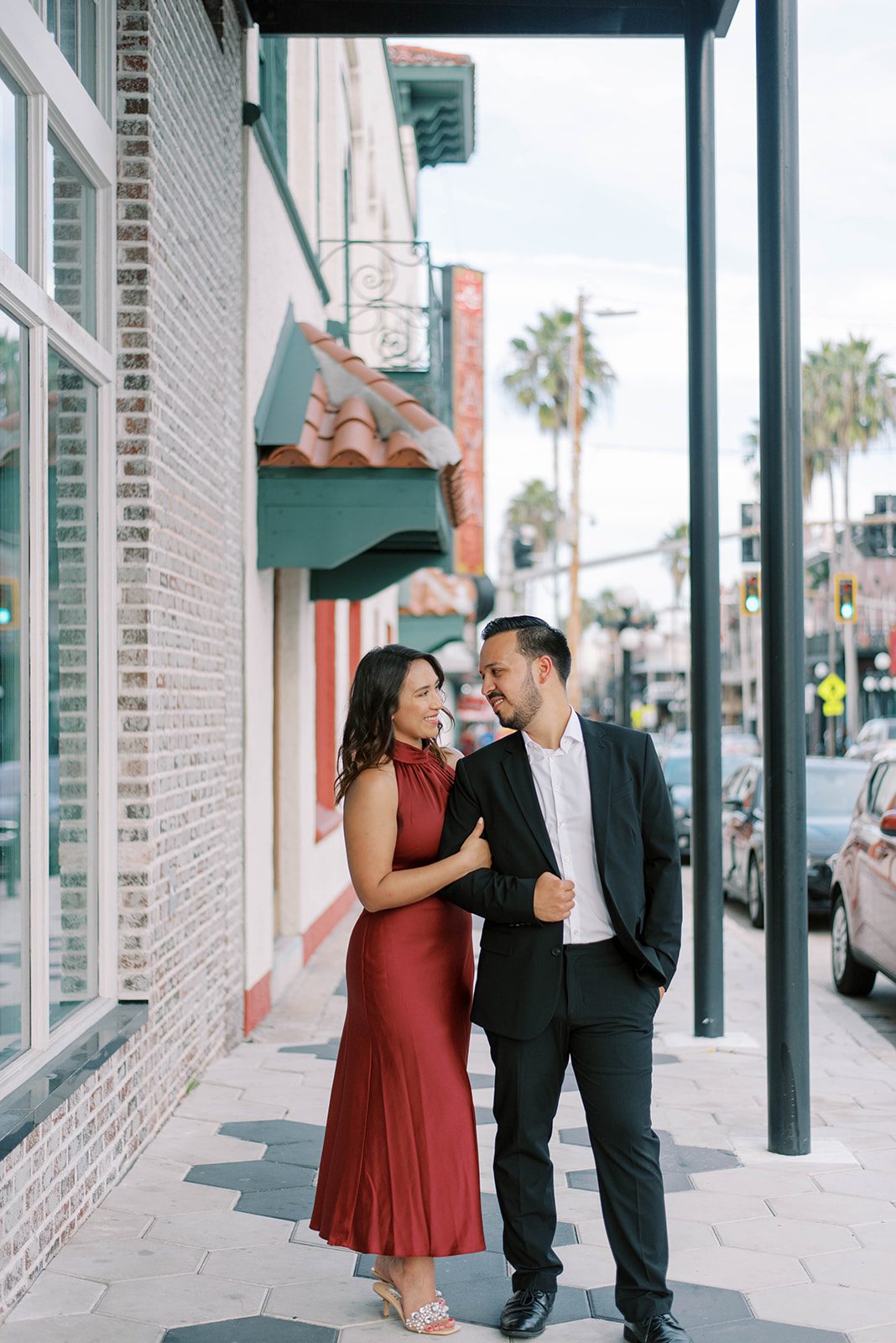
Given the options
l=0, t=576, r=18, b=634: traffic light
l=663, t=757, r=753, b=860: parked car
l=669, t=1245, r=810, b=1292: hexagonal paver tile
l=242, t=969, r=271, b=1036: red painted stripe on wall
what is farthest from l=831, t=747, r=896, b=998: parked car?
l=663, t=757, r=753, b=860: parked car

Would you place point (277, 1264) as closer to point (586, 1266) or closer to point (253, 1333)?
point (253, 1333)

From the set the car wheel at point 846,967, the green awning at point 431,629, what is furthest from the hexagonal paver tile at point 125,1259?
the green awning at point 431,629

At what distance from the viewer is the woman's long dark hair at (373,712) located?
3963 millimetres

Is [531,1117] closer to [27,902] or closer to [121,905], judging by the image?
[27,902]

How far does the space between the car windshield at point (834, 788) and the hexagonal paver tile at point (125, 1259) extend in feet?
33.2

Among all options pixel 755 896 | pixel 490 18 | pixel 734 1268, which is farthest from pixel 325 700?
pixel 734 1268

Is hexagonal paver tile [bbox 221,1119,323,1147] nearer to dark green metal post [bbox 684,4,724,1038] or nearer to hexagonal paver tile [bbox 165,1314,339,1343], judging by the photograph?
hexagonal paver tile [bbox 165,1314,339,1343]

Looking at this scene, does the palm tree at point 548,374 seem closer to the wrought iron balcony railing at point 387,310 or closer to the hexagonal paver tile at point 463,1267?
the wrought iron balcony railing at point 387,310

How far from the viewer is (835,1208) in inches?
201

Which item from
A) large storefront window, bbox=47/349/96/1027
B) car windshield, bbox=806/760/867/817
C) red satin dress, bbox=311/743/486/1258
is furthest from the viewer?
car windshield, bbox=806/760/867/817

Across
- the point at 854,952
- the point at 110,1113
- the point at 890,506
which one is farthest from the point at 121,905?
the point at 890,506

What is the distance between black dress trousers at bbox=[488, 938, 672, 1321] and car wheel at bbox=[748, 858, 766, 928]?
987cm

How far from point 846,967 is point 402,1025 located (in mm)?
6646

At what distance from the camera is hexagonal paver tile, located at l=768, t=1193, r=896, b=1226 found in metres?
4.98
